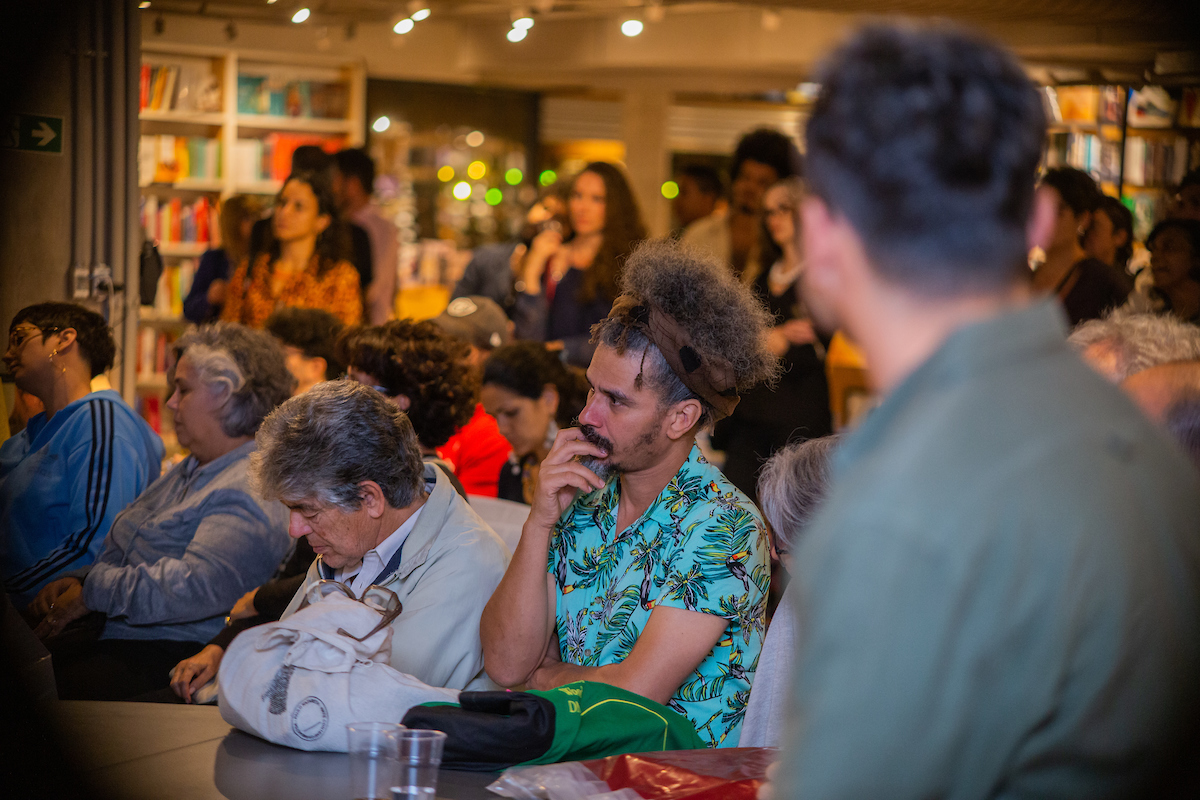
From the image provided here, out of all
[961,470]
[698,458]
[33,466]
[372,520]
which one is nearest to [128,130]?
[33,466]

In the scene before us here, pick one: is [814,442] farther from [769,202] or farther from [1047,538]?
[769,202]

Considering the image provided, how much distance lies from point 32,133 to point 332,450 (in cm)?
234

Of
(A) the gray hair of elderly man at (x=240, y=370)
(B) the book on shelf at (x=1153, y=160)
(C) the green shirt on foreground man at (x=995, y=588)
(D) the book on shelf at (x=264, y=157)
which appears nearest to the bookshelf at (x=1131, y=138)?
(B) the book on shelf at (x=1153, y=160)

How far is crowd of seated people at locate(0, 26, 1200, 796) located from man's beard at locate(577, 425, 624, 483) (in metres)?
0.01

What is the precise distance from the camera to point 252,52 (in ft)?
26.0

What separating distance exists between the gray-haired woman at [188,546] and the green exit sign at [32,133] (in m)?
1.17

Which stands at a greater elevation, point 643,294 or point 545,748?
point 643,294

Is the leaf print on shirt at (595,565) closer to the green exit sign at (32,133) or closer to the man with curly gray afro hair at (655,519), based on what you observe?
the man with curly gray afro hair at (655,519)

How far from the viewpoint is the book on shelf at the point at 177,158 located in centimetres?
756

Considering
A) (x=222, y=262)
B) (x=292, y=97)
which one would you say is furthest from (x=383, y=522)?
(x=292, y=97)

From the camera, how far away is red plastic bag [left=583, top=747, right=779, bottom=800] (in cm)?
155

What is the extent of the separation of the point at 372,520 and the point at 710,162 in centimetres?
972

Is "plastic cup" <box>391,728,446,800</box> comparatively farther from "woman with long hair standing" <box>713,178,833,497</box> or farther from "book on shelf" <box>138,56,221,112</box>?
"book on shelf" <box>138,56,221,112</box>

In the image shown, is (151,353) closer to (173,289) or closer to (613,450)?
(173,289)
